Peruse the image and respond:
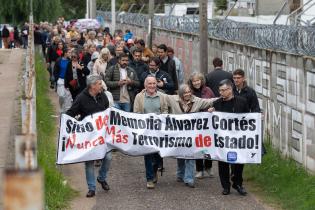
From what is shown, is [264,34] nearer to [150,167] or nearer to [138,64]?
[138,64]

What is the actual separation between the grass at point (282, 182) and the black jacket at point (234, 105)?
1.08 m

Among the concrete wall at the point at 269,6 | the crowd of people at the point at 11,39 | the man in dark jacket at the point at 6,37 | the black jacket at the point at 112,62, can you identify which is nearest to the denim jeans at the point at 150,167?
the black jacket at the point at 112,62

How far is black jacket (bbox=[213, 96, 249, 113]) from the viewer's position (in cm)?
1073

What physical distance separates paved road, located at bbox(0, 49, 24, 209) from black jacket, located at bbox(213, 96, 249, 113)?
114 inches

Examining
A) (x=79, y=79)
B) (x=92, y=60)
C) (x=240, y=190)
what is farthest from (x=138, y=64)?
(x=240, y=190)

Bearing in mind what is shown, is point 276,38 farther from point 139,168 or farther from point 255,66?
point 139,168

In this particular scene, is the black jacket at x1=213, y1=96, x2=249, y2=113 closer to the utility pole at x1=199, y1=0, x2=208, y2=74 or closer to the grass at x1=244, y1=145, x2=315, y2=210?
the grass at x1=244, y1=145, x2=315, y2=210

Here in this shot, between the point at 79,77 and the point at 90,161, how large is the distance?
255 inches

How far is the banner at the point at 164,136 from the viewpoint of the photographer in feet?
35.2

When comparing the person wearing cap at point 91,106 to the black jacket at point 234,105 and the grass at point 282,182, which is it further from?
the grass at point 282,182

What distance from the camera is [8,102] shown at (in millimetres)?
21031

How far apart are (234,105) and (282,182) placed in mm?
1238

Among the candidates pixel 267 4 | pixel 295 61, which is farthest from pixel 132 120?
pixel 267 4

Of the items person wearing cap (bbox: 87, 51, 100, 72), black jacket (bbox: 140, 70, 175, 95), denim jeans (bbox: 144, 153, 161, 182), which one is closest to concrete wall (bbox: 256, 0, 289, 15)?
person wearing cap (bbox: 87, 51, 100, 72)
